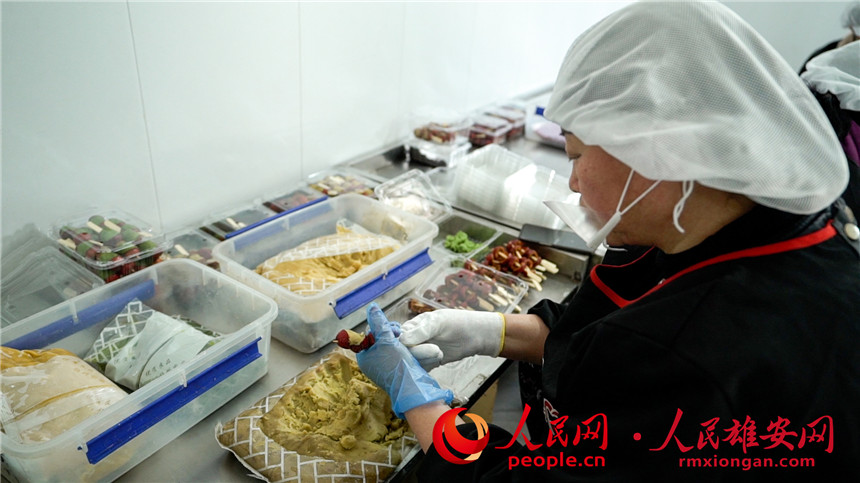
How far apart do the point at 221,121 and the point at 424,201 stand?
873 millimetres

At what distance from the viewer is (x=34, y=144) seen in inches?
57.7

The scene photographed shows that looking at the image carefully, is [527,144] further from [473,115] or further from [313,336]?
[313,336]

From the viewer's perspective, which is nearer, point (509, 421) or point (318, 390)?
point (318, 390)

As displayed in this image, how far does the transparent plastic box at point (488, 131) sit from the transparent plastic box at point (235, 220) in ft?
4.83

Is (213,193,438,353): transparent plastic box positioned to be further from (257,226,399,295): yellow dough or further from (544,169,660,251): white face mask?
(544,169,660,251): white face mask

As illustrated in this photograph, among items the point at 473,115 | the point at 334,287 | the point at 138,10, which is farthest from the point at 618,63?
the point at 473,115

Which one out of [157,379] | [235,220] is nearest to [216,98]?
[235,220]

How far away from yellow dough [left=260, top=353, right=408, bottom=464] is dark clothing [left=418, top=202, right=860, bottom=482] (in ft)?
1.27

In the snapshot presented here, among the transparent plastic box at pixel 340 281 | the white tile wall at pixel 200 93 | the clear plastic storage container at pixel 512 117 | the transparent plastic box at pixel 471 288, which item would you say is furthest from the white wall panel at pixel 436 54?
the transparent plastic box at pixel 471 288

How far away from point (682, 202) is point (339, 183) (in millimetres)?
1625

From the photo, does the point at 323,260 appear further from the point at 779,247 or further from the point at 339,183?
the point at 779,247

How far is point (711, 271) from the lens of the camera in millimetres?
952

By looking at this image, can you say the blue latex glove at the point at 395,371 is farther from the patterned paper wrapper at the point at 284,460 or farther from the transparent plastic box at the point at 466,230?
the transparent plastic box at the point at 466,230

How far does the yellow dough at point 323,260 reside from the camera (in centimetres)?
160
